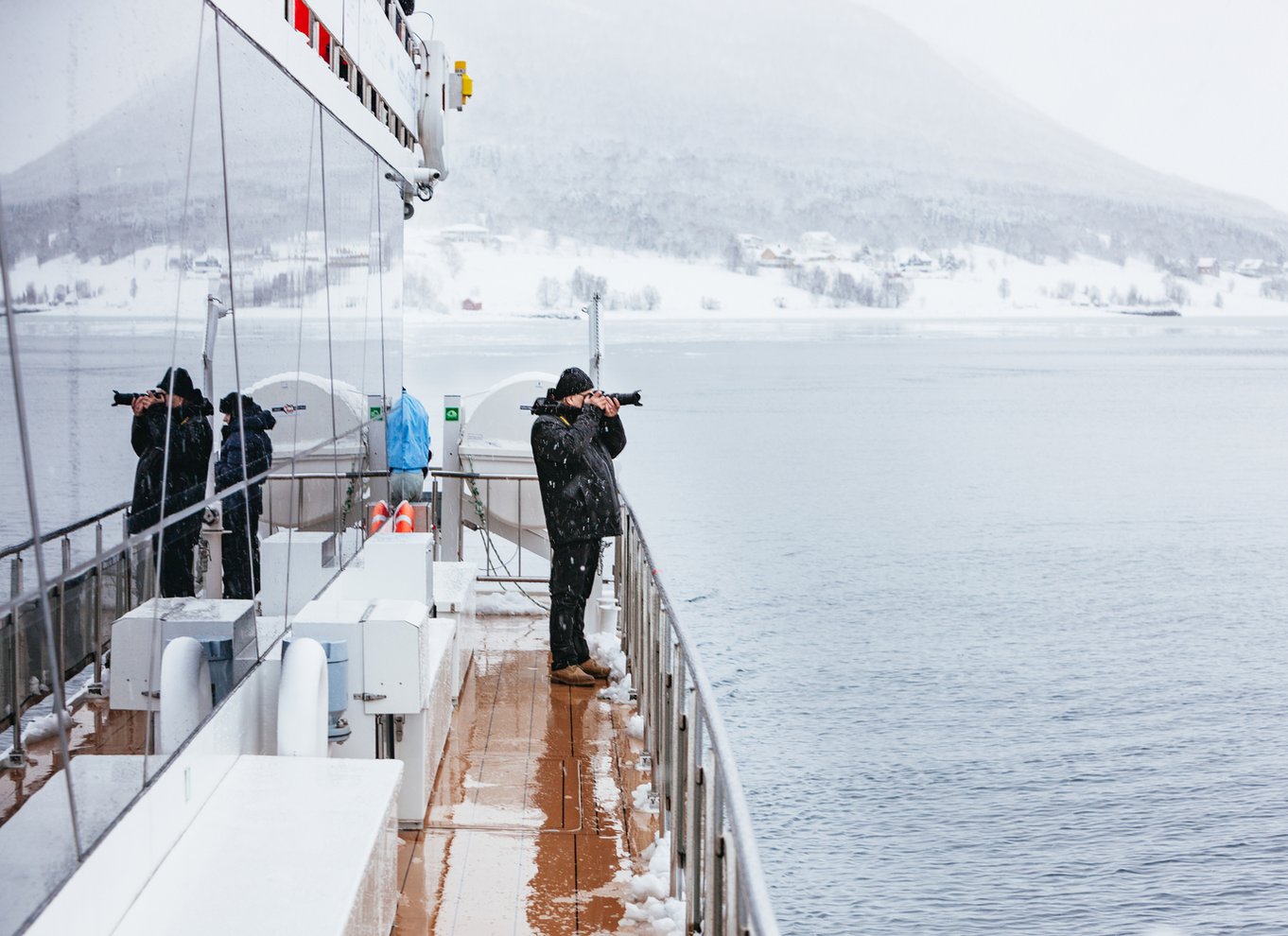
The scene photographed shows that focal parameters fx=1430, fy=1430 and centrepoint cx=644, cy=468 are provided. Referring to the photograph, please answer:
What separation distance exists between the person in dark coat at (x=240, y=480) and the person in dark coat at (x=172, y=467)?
19 centimetres

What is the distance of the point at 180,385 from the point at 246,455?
2.10 feet

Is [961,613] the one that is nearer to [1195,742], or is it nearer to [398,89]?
[1195,742]

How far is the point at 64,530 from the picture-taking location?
197 centimetres

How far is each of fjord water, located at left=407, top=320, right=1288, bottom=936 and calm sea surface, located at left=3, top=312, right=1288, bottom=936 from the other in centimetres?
5

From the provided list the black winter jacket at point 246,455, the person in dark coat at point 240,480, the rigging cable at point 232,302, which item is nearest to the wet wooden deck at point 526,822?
the rigging cable at point 232,302

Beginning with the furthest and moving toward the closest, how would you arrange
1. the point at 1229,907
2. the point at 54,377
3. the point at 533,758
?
the point at 1229,907 < the point at 533,758 < the point at 54,377

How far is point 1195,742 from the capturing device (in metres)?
16.2

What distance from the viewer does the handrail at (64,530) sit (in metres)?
1.75

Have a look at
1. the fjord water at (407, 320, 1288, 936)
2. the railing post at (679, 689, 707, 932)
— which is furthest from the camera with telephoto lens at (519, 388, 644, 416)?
the fjord water at (407, 320, 1288, 936)

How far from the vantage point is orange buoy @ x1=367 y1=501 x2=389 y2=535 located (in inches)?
217

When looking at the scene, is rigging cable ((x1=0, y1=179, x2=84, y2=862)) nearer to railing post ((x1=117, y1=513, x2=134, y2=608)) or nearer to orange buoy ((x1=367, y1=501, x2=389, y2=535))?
railing post ((x1=117, y1=513, x2=134, y2=608))

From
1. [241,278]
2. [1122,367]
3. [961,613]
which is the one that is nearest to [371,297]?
[241,278]

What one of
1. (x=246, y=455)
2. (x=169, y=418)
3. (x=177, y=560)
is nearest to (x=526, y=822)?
(x=246, y=455)

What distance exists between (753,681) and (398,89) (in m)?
13.5
